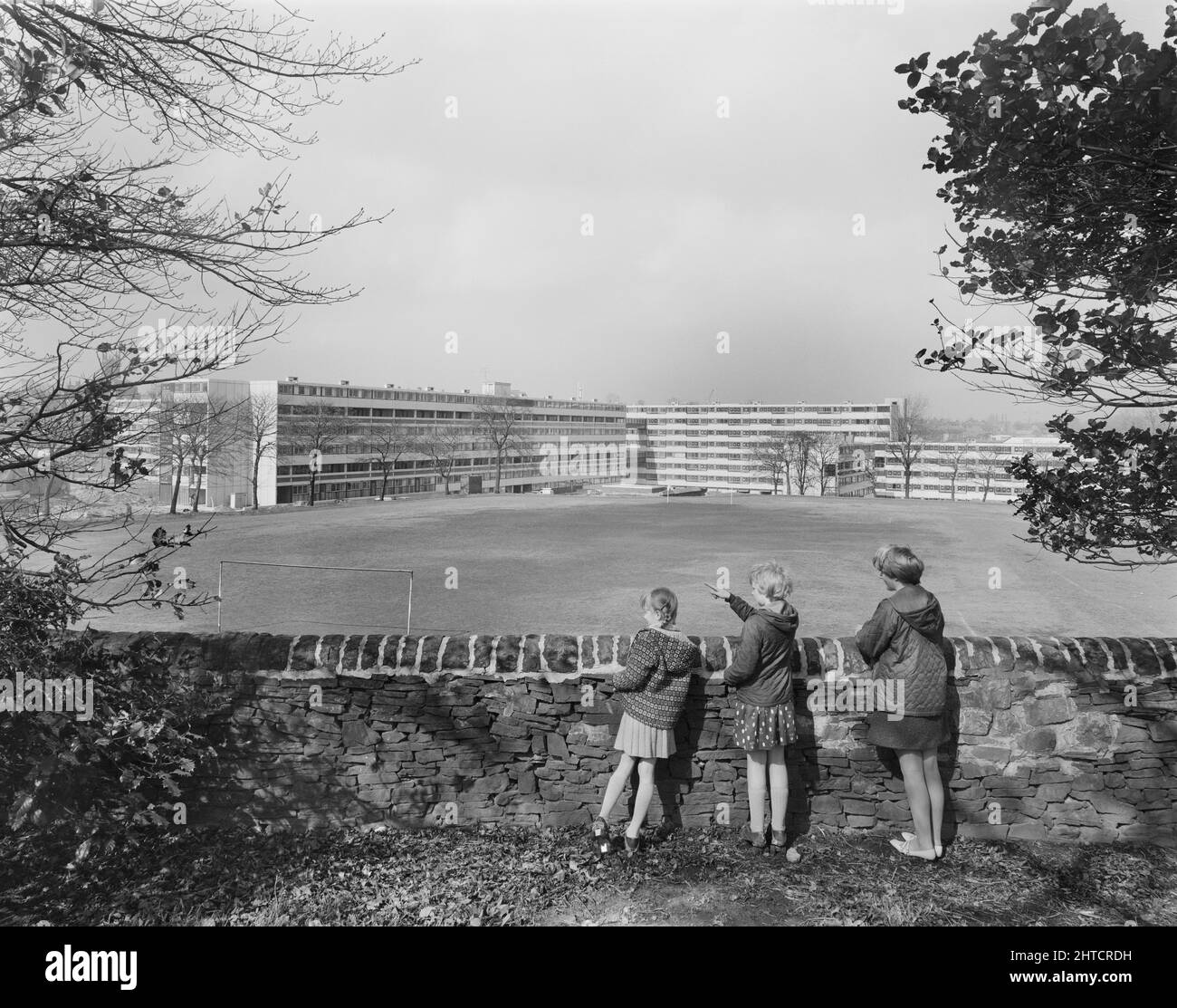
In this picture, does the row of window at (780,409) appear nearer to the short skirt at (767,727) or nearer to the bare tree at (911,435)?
the bare tree at (911,435)

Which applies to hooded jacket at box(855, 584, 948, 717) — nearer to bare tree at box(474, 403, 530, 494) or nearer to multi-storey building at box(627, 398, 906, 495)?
bare tree at box(474, 403, 530, 494)

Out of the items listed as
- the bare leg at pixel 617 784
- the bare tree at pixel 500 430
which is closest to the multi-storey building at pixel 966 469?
the bare tree at pixel 500 430

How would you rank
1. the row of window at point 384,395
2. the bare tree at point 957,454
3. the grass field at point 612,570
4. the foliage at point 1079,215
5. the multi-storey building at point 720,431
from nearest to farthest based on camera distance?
the foliage at point 1079,215 → the grass field at point 612,570 → the bare tree at point 957,454 → the row of window at point 384,395 → the multi-storey building at point 720,431

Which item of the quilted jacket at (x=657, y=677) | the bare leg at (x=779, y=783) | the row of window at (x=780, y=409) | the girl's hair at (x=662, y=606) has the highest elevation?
the row of window at (x=780, y=409)

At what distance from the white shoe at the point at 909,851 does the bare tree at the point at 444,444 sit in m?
46.0

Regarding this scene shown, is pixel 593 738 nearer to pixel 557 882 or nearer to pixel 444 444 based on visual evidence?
pixel 557 882

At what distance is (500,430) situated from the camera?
6550cm

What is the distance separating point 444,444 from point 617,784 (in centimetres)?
6012

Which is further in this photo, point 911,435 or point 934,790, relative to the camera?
point 911,435

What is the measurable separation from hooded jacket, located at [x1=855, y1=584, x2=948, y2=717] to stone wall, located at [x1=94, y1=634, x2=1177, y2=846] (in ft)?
1.21

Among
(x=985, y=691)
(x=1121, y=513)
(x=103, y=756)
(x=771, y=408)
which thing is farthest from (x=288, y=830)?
(x=771, y=408)

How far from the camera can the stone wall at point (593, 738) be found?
506cm

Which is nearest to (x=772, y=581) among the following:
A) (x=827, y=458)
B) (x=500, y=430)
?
(x=500, y=430)

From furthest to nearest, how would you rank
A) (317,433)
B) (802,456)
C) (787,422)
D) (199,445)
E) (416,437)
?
(787,422) → (416,437) → (802,456) → (317,433) → (199,445)
